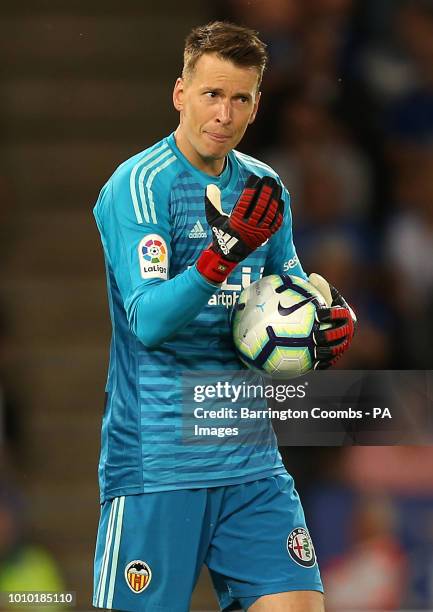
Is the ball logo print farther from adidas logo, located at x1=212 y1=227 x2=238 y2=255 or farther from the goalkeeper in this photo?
adidas logo, located at x1=212 y1=227 x2=238 y2=255

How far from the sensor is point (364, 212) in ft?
12.3

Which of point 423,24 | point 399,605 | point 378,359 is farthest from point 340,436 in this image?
point 423,24

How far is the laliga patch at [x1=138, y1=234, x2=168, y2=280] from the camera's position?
2.30 meters

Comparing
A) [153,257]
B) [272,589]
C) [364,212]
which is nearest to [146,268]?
[153,257]

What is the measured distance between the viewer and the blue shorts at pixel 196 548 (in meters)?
2.37

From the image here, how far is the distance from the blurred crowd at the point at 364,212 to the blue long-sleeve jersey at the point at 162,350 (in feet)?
3.93

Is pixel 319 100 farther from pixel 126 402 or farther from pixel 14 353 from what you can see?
pixel 126 402

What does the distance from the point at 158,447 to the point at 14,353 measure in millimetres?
1509

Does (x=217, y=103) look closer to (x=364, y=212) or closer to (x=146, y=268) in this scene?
(x=146, y=268)

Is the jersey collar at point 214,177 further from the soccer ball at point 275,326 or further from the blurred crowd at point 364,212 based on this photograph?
the blurred crowd at point 364,212

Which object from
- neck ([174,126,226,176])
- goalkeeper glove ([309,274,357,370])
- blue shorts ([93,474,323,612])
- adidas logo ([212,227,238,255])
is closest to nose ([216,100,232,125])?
neck ([174,126,226,176])

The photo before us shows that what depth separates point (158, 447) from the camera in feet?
8.02

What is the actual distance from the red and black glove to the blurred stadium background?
1.44 metres

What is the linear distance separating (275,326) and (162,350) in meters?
0.25
